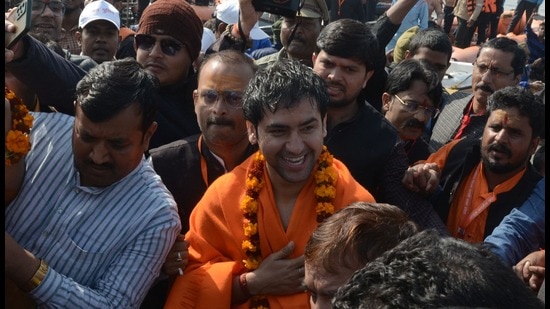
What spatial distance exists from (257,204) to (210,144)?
54 cm

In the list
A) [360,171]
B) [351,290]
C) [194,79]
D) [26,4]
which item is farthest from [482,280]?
[194,79]

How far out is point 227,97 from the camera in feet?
10.9

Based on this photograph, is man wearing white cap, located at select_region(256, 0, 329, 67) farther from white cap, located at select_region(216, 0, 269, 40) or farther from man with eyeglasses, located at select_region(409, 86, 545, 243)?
white cap, located at select_region(216, 0, 269, 40)

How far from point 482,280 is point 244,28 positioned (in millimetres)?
3545

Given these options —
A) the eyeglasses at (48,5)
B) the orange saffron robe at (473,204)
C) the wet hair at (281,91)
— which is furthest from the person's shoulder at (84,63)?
the orange saffron robe at (473,204)

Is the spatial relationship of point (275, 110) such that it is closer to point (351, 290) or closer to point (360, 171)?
point (360, 171)

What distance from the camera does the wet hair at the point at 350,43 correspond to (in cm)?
366

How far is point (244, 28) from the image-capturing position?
4.70 m

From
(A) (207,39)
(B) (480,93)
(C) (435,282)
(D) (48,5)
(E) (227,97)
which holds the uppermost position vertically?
(C) (435,282)

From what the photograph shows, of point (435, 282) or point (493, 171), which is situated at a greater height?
point (435, 282)

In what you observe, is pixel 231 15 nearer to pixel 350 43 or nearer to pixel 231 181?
pixel 350 43

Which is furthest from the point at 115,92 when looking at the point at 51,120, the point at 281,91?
the point at 281,91

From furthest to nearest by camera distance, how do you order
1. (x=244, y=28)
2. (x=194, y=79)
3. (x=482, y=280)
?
1. (x=244, y=28)
2. (x=194, y=79)
3. (x=482, y=280)

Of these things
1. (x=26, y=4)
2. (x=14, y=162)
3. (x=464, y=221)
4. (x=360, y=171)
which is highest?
(x=26, y=4)
